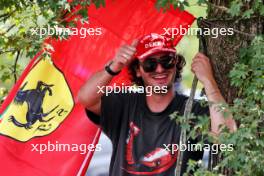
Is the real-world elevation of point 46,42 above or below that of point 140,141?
above

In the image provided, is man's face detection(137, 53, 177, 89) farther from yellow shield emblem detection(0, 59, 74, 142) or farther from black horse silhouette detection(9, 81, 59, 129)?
black horse silhouette detection(9, 81, 59, 129)

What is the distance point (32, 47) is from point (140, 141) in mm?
984

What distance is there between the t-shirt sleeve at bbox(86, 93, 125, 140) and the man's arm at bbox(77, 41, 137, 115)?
58mm

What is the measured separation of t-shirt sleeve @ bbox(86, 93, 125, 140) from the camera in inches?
195

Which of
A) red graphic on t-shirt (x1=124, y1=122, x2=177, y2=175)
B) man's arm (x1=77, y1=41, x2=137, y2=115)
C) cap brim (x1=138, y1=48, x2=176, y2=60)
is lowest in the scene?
red graphic on t-shirt (x1=124, y1=122, x2=177, y2=175)

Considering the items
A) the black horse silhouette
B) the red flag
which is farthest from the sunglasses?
the black horse silhouette

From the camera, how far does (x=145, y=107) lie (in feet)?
16.0

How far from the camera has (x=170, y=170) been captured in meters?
4.66

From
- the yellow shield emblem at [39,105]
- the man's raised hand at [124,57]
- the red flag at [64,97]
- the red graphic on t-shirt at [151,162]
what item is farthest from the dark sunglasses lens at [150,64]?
the yellow shield emblem at [39,105]

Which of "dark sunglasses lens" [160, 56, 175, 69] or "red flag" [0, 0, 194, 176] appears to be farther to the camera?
"red flag" [0, 0, 194, 176]

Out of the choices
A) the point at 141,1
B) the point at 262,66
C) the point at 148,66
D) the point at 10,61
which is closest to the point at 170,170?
the point at 148,66

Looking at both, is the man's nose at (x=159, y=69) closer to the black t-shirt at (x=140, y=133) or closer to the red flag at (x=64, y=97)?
the black t-shirt at (x=140, y=133)

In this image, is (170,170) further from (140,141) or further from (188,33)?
(188,33)

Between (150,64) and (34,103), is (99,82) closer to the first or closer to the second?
(150,64)
